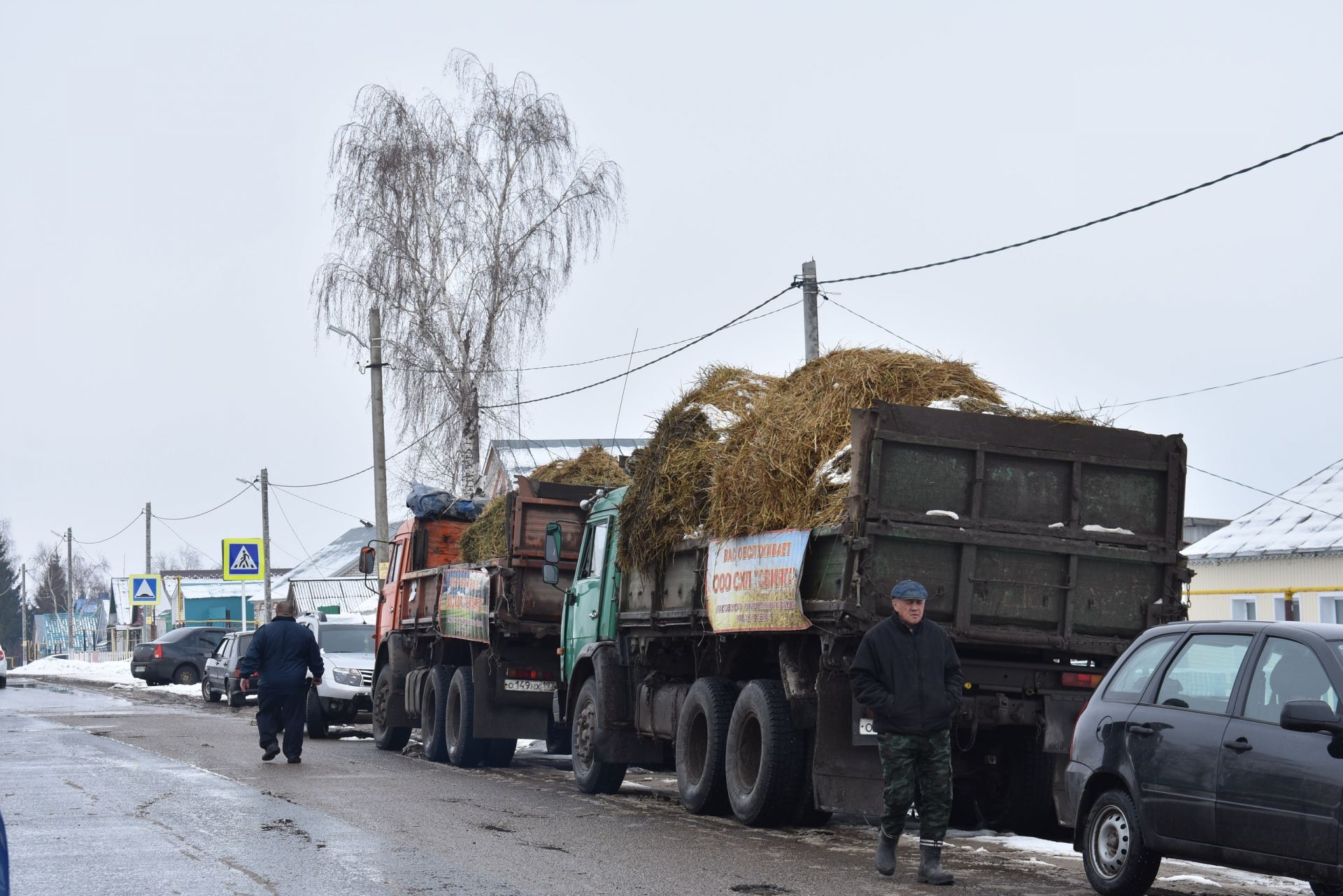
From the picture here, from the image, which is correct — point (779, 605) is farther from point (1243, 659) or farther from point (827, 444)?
point (1243, 659)

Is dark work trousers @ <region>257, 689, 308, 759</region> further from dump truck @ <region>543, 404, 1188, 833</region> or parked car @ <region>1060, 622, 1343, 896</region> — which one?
parked car @ <region>1060, 622, 1343, 896</region>

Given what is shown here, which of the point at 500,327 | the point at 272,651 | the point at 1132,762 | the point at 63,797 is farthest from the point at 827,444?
the point at 500,327

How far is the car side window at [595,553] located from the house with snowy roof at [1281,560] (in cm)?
1454

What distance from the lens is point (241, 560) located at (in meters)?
38.2

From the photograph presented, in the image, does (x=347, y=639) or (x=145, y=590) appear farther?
(x=145, y=590)

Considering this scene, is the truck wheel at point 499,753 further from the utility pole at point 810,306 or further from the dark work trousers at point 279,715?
the utility pole at point 810,306

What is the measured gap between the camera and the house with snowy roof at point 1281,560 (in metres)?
28.4

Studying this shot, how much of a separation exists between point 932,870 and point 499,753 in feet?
33.3

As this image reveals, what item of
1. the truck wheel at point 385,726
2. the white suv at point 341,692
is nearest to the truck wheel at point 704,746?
the truck wheel at point 385,726

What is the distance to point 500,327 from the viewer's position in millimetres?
38781

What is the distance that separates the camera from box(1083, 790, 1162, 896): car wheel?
8.18 m

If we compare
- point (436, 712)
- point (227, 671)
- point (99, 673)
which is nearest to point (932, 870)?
point (436, 712)

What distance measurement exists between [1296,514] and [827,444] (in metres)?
21.8

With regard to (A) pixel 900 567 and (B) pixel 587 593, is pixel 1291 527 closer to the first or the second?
(B) pixel 587 593
